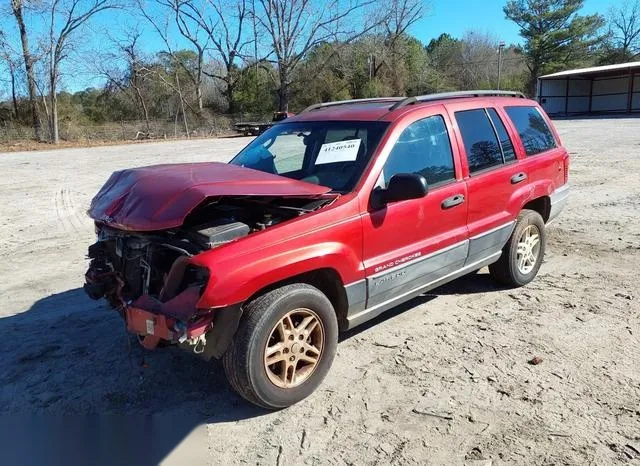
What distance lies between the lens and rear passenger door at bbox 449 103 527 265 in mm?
4590

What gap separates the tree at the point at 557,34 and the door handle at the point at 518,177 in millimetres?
61261

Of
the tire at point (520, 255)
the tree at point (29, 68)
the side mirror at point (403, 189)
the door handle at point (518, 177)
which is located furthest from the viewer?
the tree at point (29, 68)

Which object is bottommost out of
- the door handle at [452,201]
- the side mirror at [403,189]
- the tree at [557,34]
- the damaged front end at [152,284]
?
the damaged front end at [152,284]

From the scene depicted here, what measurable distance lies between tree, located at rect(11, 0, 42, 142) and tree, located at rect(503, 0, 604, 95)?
49.7m

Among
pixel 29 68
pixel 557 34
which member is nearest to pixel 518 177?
pixel 29 68

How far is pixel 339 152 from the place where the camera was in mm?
4098

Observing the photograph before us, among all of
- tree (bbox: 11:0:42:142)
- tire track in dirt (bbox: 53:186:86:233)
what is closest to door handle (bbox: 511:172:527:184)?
tire track in dirt (bbox: 53:186:86:233)

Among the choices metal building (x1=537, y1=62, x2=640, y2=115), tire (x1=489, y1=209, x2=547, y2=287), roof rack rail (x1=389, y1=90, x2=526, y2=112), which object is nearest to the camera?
roof rack rail (x1=389, y1=90, x2=526, y2=112)

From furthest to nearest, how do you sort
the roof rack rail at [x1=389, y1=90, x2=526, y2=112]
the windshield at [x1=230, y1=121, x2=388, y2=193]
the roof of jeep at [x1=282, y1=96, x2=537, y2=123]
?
the roof rack rail at [x1=389, y1=90, x2=526, y2=112] < the roof of jeep at [x1=282, y1=96, x2=537, y2=123] < the windshield at [x1=230, y1=121, x2=388, y2=193]

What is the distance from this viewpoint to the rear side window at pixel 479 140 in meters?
4.62

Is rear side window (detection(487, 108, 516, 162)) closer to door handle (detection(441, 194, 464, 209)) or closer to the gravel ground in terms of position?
door handle (detection(441, 194, 464, 209))

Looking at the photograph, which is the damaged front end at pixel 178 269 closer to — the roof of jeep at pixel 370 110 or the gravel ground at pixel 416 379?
the gravel ground at pixel 416 379

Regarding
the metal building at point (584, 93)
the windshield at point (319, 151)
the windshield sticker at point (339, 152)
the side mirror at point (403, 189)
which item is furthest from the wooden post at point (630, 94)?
the side mirror at point (403, 189)

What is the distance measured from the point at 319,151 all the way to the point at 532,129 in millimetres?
2537
